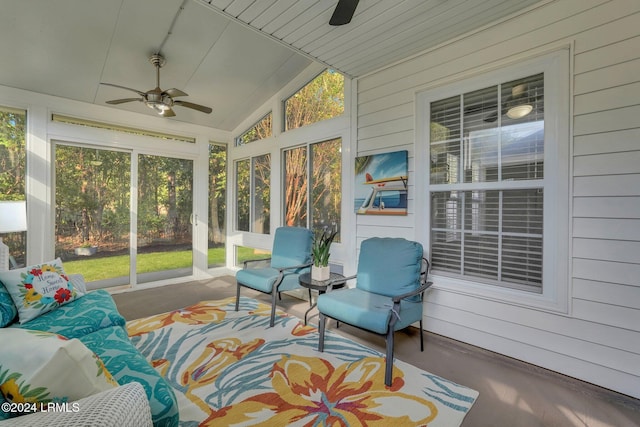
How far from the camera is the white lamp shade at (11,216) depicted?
2678 mm

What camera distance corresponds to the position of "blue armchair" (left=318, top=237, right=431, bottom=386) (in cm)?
216

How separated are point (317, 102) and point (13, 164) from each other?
12.6 ft

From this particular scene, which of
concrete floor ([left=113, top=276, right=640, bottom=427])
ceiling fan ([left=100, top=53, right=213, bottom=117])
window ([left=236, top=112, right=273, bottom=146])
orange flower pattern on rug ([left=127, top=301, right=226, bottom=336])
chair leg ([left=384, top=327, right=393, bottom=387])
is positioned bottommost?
concrete floor ([left=113, top=276, right=640, bottom=427])

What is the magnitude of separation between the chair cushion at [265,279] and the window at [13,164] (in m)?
2.74

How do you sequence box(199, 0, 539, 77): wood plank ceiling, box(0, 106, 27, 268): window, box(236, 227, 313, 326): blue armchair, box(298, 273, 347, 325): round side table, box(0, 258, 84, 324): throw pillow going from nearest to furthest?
box(0, 258, 84, 324): throw pillow, box(199, 0, 539, 77): wood plank ceiling, box(298, 273, 347, 325): round side table, box(236, 227, 313, 326): blue armchair, box(0, 106, 27, 268): window

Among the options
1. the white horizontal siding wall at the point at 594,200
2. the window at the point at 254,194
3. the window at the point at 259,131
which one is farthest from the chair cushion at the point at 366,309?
the window at the point at 259,131

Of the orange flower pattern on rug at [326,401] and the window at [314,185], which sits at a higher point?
the window at [314,185]

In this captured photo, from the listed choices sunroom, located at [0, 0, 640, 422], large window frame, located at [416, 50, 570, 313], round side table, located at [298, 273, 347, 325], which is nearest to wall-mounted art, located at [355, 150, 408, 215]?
sunroom, located at [0, 0, 640, 422]

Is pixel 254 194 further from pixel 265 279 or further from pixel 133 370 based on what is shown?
pixel 133 370

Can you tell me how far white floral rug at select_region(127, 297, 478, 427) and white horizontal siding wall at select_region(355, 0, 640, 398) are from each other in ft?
2.90

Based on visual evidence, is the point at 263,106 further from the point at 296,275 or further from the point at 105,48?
the point at 296,275

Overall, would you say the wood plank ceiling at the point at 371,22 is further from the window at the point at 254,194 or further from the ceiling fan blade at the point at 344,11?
the window at the point at 254,194

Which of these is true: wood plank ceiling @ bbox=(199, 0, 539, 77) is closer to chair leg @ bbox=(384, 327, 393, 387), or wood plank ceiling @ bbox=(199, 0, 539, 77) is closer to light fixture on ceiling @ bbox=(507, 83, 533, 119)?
light fixture on ceiling @ bbox=(507, 83, 533, 119)

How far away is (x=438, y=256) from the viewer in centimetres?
294
